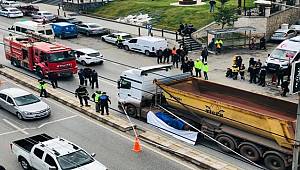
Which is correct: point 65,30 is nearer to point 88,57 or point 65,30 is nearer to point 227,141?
point 88,57

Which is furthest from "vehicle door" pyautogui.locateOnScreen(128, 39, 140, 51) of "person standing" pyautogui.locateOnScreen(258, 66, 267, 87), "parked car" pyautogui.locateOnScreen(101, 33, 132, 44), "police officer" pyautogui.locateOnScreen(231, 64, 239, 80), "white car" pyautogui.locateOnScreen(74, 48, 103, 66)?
"person standing" pyautogui.locateOnScreen(258, 66, 267, 87)

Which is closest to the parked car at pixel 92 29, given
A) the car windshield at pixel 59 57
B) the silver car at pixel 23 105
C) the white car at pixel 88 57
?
the white car at pixel 88 57

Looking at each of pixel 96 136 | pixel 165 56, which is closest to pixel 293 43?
pixel 165 56

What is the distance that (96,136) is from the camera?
2236 centimetres

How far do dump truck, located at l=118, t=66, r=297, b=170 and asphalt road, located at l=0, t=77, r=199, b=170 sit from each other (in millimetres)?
2469

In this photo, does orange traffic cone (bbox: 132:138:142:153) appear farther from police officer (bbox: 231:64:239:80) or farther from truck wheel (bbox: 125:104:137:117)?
police officer (bbox: 231:64:239:80)

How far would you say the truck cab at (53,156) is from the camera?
670 inches

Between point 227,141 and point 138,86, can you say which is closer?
point 227,141

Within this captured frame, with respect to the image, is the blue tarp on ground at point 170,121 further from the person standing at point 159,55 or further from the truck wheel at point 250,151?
the person standing at point 159,55

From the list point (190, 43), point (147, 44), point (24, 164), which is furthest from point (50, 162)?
point (190, 43)

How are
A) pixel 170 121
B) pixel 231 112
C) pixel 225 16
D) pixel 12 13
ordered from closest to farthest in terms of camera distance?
pixel 231 112 → pixel 170 121 → pixel 225 16 → pixel 12 13

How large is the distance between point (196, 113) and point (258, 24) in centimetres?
2448

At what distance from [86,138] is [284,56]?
693 inches

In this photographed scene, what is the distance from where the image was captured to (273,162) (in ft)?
61.3
